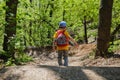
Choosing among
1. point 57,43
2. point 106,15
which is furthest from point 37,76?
point 106,15

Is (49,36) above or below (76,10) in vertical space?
below

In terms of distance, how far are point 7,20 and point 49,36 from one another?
20.2 meters

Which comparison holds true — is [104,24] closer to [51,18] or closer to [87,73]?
[87,73]

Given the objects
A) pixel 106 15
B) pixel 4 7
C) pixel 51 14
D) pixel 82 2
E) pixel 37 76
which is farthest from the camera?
pixel 51 14

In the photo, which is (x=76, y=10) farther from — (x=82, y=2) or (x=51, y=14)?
(x=51, y=14)

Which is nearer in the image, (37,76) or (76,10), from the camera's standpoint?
(37,76)

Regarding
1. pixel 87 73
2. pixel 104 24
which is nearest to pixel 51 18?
pixel 104 24

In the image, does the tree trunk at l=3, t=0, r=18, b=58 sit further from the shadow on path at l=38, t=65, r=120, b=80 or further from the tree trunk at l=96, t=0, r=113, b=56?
the shadow on path at l=38, t=65, r=120, b=80

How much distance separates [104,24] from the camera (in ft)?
44.3

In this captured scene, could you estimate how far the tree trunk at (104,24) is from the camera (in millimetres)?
13305

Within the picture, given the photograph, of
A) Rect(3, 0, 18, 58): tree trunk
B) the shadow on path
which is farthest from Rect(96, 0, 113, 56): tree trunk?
the shadow on path

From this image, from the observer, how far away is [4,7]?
40.4 feet

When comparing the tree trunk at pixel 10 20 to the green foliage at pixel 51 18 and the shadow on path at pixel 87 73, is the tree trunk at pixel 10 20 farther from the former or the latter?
the green foliage at pixel 51 18

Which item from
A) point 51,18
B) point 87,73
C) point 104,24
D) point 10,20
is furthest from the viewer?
point 51,18
